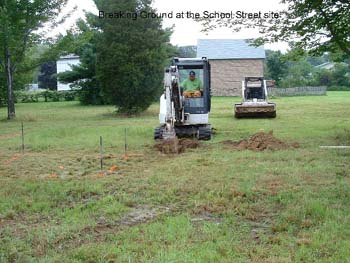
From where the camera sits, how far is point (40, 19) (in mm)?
23703

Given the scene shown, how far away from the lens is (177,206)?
261 inches

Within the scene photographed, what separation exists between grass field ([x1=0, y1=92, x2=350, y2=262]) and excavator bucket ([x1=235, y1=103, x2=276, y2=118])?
9515mm

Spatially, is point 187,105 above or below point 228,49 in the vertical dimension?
below

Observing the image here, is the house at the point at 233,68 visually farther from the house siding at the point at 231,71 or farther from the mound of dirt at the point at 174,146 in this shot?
the mound of dirt at the point at 174,146

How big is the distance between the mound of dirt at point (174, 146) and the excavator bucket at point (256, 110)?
28.9 feet

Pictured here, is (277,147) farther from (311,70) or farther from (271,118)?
(311,70)

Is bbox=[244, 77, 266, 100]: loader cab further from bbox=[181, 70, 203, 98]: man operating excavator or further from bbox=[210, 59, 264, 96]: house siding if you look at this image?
bbox=[210, 59, 264, 96]: house siding

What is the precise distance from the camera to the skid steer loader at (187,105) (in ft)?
43.8

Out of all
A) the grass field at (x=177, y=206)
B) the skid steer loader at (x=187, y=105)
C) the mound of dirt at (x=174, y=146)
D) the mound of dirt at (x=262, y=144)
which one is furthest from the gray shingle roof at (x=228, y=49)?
the grass field at (x=177, y=206)

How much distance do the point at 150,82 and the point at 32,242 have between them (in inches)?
755

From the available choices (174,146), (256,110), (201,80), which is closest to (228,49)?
(256,110)

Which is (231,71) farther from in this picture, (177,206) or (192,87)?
(177,206)

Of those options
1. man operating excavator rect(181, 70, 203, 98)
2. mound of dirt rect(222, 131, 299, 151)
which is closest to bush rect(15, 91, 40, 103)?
man operating excavator rect(181, 70, 203, 98)

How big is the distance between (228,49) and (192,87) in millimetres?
37557
